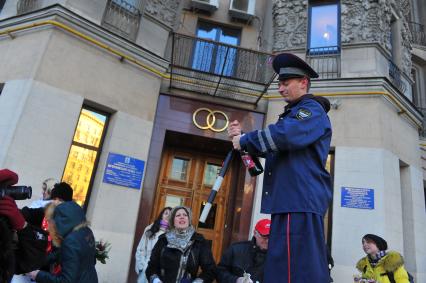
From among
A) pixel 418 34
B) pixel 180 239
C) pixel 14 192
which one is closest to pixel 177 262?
pixel 180 239

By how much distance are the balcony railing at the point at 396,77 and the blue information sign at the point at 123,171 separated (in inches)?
290

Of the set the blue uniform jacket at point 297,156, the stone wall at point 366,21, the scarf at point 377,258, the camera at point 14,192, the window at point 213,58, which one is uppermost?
the stone wall at point 366,21

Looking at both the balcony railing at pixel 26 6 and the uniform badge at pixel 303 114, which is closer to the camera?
the uniform badge at pixel 303 114

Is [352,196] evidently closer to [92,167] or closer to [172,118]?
[172,118]

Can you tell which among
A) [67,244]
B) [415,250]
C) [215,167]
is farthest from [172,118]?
[415,250]

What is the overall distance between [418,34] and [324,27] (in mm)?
6944

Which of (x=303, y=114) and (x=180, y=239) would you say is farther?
(x=180, y=239)

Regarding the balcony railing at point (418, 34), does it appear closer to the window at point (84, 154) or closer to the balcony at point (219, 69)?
the balcony at point (219, 69)

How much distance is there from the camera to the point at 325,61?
30.1 feet

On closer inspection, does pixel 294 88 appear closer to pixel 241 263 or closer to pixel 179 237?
pixel 241 263

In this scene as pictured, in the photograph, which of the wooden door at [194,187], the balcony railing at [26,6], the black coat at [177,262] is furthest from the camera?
the wooden door at [194,187]

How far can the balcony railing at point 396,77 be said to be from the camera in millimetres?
9316

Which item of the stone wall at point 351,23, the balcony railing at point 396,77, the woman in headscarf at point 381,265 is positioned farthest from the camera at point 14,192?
the balcony railing at point 396,77

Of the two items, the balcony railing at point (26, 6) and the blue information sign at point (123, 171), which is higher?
the balcony railing at point (26, 6)
